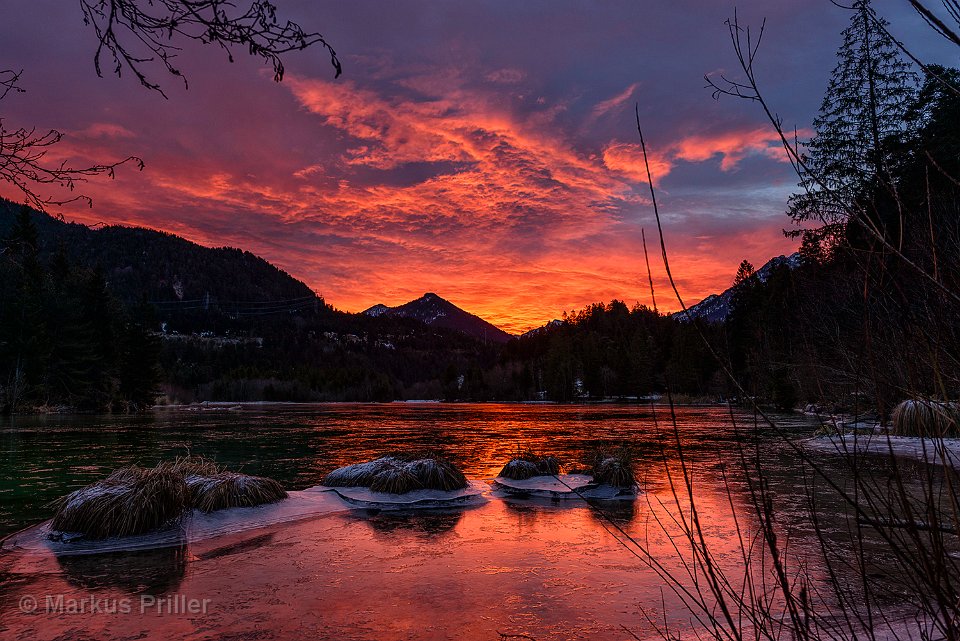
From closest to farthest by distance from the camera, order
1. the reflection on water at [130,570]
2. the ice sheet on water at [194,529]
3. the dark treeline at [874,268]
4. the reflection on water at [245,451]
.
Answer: the dark treeline at [874,268]
the reflection on water at [130,570]
the ice sheet on water at [194,529]
the reflection on water at [245,451]

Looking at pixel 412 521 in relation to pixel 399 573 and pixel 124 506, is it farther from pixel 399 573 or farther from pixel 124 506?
pixel 124 506

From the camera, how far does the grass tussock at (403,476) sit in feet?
43.3

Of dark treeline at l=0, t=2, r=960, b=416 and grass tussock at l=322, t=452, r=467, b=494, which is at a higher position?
dark treeline at l=0, t=2, r=960, b=416

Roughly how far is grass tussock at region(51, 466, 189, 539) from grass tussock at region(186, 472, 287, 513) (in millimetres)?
786

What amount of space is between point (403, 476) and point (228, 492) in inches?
150

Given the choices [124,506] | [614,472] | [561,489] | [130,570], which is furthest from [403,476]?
[130,570]

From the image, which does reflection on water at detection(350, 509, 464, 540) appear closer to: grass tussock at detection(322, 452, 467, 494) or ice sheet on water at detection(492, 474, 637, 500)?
grass tussock at detection(322, 452, 467, 494)

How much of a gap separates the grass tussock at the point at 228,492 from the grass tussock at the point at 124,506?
0.79m

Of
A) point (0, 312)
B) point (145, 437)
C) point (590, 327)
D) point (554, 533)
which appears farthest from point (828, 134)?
point (590, 327)

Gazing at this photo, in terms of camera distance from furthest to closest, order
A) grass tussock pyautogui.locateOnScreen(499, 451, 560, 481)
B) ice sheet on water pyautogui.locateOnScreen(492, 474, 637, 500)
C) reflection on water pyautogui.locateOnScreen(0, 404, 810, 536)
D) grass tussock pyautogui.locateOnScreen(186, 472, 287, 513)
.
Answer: grass tussock pyautogui.locateOnScreen(499, 451, 560, 481), reflection on water pyautogui.locateOnScreen(0, 404, 810, 536), ice sheet on water pyautogui.locateOnScreen(492, 474, 637, 500), grass tussock pyautogui.locateOnScreen(186, 472, 287, 513)

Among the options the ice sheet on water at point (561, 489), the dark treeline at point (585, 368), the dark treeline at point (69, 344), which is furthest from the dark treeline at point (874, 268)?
the dark treeline at point (69, 344)

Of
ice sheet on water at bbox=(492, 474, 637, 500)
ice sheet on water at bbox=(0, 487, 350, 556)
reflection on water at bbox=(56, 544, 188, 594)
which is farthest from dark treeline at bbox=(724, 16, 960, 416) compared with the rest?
ice sheet on water at bbox=(0, 487, 350, 556)

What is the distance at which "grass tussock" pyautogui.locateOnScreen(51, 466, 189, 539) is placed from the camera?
906 cm

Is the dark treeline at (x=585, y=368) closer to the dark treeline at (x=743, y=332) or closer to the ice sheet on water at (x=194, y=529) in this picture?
the dark treeline at (x=743, y=332)
